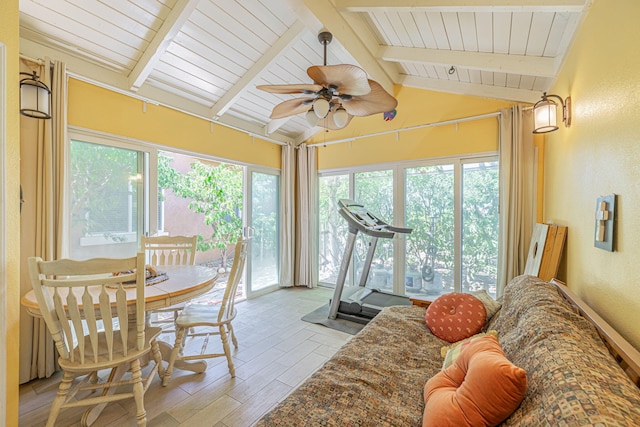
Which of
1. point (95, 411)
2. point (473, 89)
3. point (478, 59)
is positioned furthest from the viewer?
point (473, 89)

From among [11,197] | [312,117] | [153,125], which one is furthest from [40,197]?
[312,117]

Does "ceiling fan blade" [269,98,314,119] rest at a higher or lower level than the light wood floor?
higher

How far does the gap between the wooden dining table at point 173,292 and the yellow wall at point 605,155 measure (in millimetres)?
2289

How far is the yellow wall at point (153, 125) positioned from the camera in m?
2.49

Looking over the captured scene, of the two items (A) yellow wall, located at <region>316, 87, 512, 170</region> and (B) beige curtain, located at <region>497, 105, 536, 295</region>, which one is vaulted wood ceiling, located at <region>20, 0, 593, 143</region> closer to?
(A) yellow wall, located at <region>316, 87, 512, 170</region>

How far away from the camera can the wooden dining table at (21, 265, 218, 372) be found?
1647 mm

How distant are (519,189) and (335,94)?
90.9 inches

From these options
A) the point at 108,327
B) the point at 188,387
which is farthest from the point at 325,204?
the point at 108,327

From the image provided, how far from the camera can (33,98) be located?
1875 millimetres

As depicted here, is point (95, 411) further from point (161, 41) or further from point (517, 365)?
point (161, 41)

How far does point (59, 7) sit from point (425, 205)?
4.05 m

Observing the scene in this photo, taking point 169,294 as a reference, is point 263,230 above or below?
above

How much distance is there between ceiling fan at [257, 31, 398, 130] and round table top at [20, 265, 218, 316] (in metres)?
1.49

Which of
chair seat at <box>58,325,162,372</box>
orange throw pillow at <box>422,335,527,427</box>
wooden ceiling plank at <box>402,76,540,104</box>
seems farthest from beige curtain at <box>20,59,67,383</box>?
wooden ceiling plank at <box>402,76,540,104</box>
